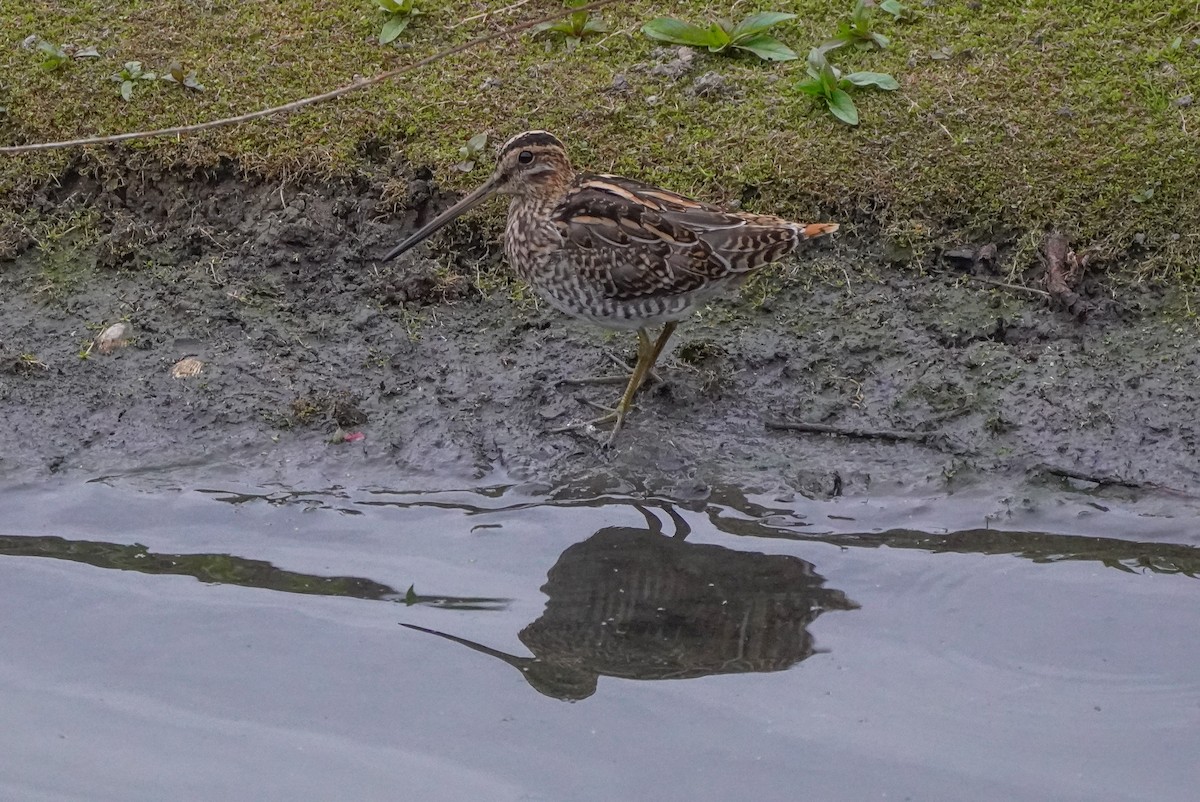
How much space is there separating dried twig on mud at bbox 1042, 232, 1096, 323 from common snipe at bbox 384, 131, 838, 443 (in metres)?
0.96

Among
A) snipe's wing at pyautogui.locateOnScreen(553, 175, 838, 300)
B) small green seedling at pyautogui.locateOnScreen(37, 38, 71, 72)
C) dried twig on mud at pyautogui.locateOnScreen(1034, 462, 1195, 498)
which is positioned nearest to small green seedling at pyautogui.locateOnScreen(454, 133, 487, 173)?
snipe's wing at pyautogui.locateOnScreen(553, 175, 838, 300)

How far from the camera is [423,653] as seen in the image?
434cm

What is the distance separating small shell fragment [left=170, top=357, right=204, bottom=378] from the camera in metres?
5.58

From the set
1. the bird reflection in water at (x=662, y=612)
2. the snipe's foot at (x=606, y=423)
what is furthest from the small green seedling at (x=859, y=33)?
the bird reflection in water at (x=662, y=612)

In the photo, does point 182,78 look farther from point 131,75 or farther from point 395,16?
point 395,16

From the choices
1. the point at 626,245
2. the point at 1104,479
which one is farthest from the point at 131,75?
the point at 1104,479

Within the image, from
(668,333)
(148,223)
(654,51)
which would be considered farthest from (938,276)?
(148,223)

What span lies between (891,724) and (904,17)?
3.70 metres

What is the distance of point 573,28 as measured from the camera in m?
6.54

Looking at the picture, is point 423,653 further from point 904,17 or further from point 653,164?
point 904,17

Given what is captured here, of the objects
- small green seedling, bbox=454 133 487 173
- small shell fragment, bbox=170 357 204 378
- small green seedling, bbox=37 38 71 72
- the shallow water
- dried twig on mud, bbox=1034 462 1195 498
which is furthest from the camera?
small green seedling, bbox=37 38 71 72

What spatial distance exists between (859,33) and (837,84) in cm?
39

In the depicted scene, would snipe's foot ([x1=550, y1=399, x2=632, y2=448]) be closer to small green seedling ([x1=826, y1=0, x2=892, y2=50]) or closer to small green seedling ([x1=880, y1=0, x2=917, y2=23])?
small green seedling ([x1=826, y1=0, x2=892, y2=50])

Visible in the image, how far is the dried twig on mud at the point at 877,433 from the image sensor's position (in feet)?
17.0
